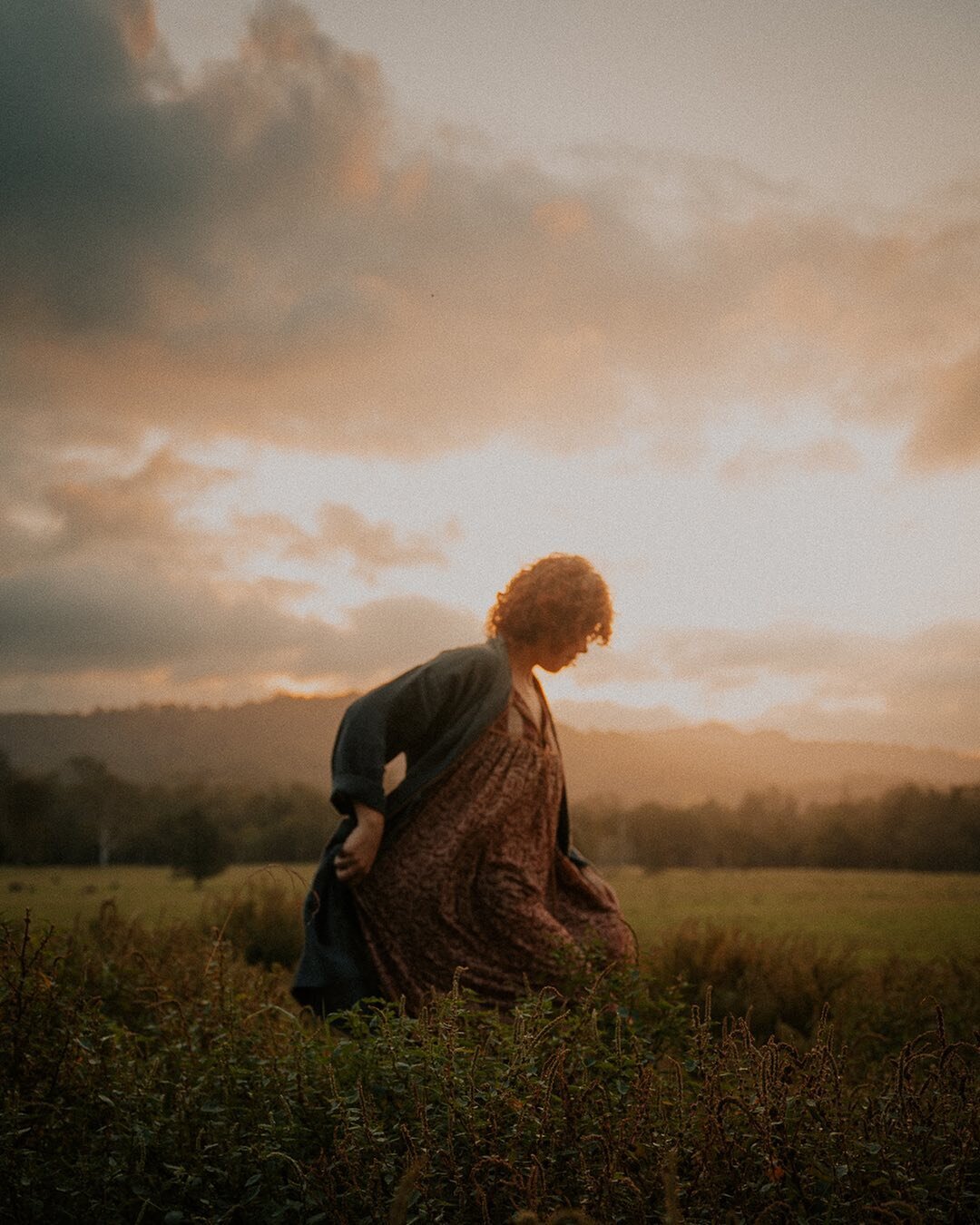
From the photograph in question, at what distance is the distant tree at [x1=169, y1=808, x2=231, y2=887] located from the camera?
34.1 meters

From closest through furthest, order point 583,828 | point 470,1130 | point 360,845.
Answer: point 470,1130, point 360,845, point 583,828

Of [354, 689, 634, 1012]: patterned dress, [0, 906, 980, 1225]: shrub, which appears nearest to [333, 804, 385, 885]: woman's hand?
[354, 689, 634, 1012]: patterned dress

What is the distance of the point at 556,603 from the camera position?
4.98 metres

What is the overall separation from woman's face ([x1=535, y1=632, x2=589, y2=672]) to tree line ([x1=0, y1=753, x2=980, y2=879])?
100.0ft

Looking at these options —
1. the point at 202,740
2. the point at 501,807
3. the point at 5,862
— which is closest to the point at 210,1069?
the point at 501,807

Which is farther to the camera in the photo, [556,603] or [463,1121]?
[556,603]

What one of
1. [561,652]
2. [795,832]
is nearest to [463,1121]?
[561,652]

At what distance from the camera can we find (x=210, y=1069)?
10.1 ft

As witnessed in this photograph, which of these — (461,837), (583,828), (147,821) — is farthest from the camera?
(147,821)

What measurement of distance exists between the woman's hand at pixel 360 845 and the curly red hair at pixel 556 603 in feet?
4.06

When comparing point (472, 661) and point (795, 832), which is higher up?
point (472, 661)

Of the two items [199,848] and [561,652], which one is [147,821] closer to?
[199,848]

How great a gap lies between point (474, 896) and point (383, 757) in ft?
2.72

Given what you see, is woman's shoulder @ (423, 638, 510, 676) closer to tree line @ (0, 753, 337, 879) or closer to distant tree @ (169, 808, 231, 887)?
distant tree @ (169, 808, 231, 887)
